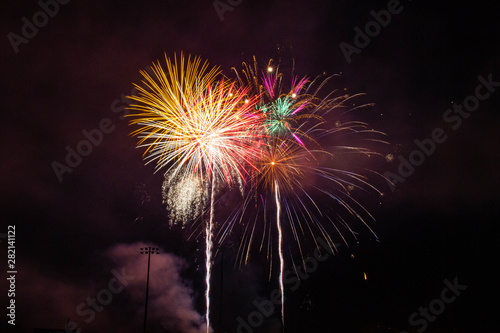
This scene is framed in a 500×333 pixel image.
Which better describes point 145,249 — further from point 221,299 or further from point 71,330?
point 71,330

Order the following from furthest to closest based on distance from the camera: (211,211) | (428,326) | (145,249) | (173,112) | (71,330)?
(71,330) < (428,326) < (145,249) < (211,211) < (173,112)

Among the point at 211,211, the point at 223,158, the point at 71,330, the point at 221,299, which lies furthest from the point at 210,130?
the point at 71,330

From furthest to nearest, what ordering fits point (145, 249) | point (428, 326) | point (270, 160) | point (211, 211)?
1. point (428, 326)
2. point (145, 249)
3. point (211, 211)
4. point (270, 160)

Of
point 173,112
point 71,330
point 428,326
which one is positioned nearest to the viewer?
point 173,112

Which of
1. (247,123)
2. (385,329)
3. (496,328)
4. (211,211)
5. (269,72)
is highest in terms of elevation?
(269,72)

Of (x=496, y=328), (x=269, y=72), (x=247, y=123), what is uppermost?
(x=269, y=72)

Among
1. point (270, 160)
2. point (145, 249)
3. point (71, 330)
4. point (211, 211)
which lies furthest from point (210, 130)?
point (71, 330)

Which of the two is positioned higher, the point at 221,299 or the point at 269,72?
the point at 269,72

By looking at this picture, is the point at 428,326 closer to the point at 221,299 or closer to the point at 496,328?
the point at 496,328

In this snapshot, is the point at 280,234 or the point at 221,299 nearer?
the point at 280,234
